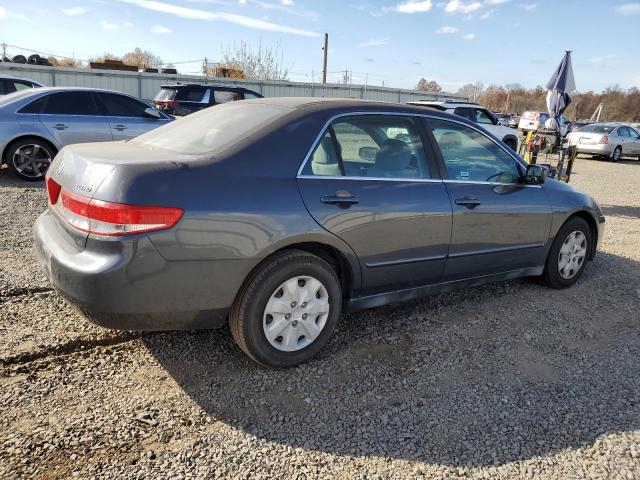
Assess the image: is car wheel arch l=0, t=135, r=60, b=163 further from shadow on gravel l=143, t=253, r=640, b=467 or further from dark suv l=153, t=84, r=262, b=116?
shadow on gravel l=143, t=253, r=640, b=467

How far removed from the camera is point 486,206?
3.92 meters

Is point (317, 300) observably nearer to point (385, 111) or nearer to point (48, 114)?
point (385, 111)

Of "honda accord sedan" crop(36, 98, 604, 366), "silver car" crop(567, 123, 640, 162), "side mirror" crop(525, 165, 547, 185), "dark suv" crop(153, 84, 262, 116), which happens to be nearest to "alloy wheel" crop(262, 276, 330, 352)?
"honda accord sedan" crop(36, 98, 604, 366)

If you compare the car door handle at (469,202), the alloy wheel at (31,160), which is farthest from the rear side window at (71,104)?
the car door handle at (469,202)

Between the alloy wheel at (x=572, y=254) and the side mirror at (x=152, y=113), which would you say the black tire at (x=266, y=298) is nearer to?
the alloy wheel at (x=572, y=254)

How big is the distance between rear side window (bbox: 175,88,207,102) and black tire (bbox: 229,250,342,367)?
A: 12.3m

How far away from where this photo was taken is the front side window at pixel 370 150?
10.4 ft

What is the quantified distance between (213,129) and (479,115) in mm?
13336

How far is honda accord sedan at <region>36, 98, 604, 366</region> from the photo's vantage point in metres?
2.56

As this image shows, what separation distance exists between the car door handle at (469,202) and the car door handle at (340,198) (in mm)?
968

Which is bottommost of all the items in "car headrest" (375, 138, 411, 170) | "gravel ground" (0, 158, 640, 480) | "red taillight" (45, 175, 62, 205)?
"gravel ground" (0, 158, 640, 480)

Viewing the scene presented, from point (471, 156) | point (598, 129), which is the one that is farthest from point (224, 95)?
point (598, 129)

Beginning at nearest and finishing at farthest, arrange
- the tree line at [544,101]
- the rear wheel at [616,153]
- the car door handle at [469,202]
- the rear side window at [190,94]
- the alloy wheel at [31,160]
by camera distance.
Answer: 1. the car door handle at [469,202]
2. the alloy wheel at [31,160]
3. the rear side window at [190,94]
4. the rear wheel at [616,153]
5. the tree line at [544,101]

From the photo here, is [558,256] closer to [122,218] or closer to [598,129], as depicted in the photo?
[122,218]
